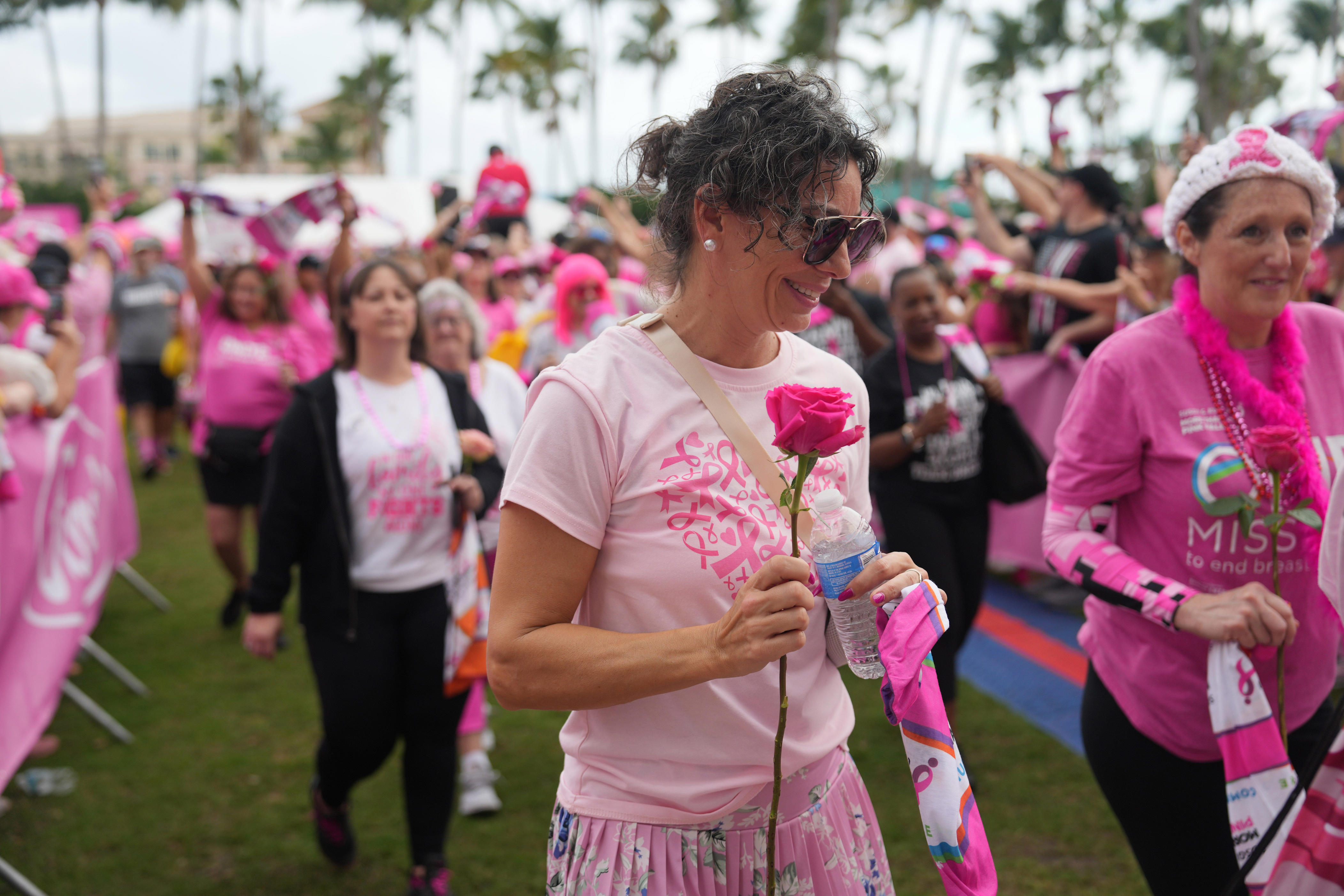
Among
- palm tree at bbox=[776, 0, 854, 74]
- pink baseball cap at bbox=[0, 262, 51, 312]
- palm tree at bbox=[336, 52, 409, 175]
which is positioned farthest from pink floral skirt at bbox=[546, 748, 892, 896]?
palm tree at bbox=[336, 52, 409, 175]

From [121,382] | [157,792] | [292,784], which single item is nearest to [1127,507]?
[292,784]

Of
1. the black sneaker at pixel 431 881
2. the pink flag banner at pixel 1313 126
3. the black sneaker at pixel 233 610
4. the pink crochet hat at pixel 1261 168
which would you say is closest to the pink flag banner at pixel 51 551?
the black sneaker at pixel 233 610

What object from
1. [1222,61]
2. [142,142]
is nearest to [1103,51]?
[1222,61]

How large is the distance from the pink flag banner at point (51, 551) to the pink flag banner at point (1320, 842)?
3988 mm

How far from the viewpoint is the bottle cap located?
Result: 162 centimetres

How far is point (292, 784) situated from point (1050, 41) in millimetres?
57124

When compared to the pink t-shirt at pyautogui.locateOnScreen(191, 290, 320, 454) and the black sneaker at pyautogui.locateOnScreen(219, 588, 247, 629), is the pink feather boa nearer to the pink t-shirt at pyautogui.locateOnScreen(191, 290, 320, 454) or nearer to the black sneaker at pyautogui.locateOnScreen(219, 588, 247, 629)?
the pink t-shirt at pyautogui.locateOnScreen(191, 290, 320, 454)

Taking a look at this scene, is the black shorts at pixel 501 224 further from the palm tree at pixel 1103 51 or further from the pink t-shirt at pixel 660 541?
the palm tree at pixel 1103 51

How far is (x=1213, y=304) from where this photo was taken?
241 centimetres

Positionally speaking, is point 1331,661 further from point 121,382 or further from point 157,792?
point 121,382

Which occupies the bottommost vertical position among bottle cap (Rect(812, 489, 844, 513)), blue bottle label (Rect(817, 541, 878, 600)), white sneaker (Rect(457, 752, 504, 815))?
white sneaker (Rect(457, 752, 504, 815))

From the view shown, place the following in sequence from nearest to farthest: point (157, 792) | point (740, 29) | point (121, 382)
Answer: point (157, 792), point (121, 382), point (740, 29)

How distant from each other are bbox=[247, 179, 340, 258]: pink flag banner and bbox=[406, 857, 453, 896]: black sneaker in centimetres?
399

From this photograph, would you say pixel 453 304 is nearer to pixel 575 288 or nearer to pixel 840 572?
pixel 575 288
